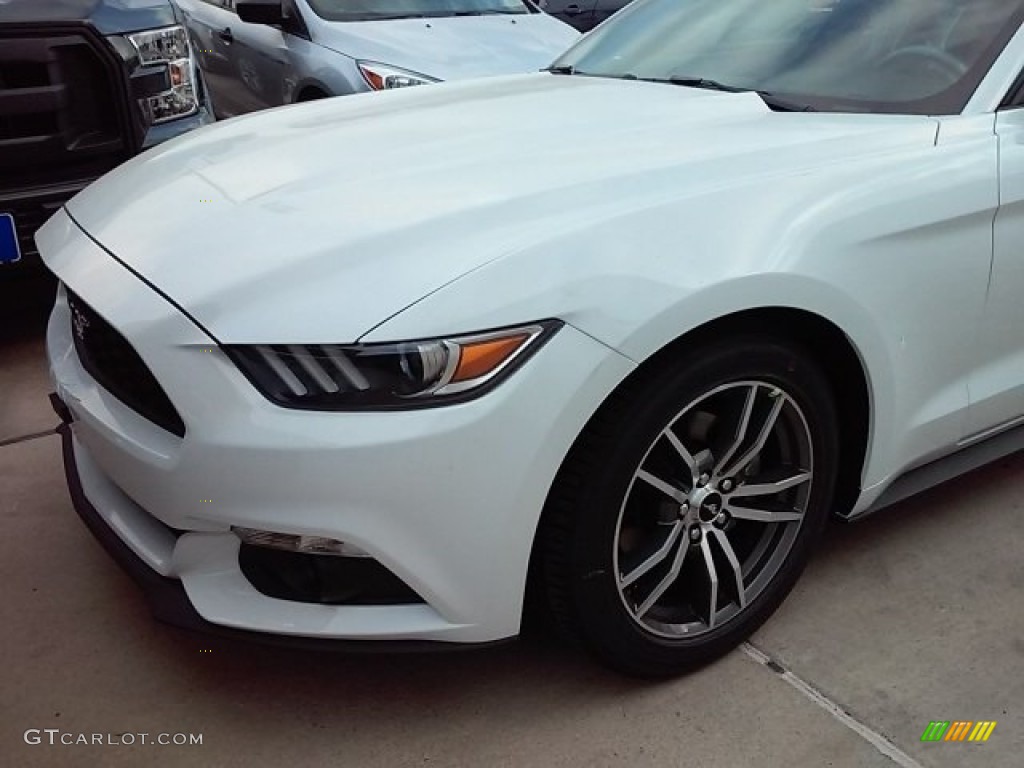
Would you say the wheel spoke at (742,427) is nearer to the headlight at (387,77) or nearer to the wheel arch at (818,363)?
the wheel arch at (818,363)

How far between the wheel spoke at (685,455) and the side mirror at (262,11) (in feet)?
14.1

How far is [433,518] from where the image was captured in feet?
5.91

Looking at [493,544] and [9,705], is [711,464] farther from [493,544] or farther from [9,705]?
[9,705]

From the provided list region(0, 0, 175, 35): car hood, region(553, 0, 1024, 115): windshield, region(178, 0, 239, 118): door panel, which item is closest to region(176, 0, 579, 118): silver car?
region(178, 0, 239, 118): door panel

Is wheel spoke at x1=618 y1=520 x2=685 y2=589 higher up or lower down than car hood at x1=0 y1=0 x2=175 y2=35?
lower down

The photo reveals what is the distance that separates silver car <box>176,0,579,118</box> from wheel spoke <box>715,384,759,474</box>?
10.7 ft

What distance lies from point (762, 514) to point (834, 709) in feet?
1.46

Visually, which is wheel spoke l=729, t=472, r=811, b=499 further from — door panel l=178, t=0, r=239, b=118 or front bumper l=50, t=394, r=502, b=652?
door panel l=178, t=0, r=239, b=118

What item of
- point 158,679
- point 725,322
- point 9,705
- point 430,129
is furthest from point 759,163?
point 9,705

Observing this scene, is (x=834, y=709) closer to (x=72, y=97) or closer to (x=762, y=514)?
(x=762, y=514)

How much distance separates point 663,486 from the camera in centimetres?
210

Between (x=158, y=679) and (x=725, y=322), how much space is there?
1.48 m

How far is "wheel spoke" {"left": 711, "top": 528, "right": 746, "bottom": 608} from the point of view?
7.34 feet

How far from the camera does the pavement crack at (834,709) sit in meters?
2.07
